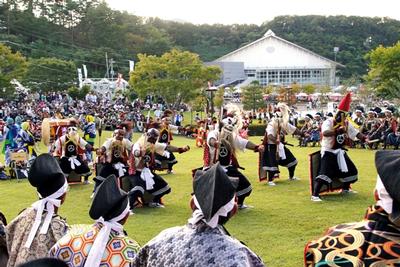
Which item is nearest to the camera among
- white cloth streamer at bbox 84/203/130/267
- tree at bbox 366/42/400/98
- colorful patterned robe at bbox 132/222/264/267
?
colorful patterned robe at bbox 132/222/264/267

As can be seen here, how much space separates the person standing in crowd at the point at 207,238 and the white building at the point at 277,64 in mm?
70753

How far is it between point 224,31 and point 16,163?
83.9 m

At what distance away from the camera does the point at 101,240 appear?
3.89m

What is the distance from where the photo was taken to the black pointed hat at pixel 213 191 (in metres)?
3.19

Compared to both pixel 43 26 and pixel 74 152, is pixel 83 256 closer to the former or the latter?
pixel 74 152

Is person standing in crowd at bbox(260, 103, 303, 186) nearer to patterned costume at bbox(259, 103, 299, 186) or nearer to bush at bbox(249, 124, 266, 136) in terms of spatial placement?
patterned costume at bbox(259, 103, 299, 186)

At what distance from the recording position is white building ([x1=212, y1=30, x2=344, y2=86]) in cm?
7475

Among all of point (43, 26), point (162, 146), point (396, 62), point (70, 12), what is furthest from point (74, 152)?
point (70, 12)

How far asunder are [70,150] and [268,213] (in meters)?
5.98

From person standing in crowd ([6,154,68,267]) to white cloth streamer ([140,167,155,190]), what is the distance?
16.4 feet

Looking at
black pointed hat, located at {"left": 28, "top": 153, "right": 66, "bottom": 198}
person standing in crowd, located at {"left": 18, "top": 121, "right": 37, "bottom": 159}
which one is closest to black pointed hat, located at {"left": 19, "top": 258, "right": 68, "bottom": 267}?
black pointed hat, located at {"left": 28, "top": 153, "right": 66, "bottom": 198}

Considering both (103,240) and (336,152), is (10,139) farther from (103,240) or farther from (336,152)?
(103,240)

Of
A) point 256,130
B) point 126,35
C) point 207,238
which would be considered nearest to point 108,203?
point 207,238

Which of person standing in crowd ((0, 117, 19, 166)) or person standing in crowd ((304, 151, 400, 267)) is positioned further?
person standing in crowd ((0, 117, 19, 166))
